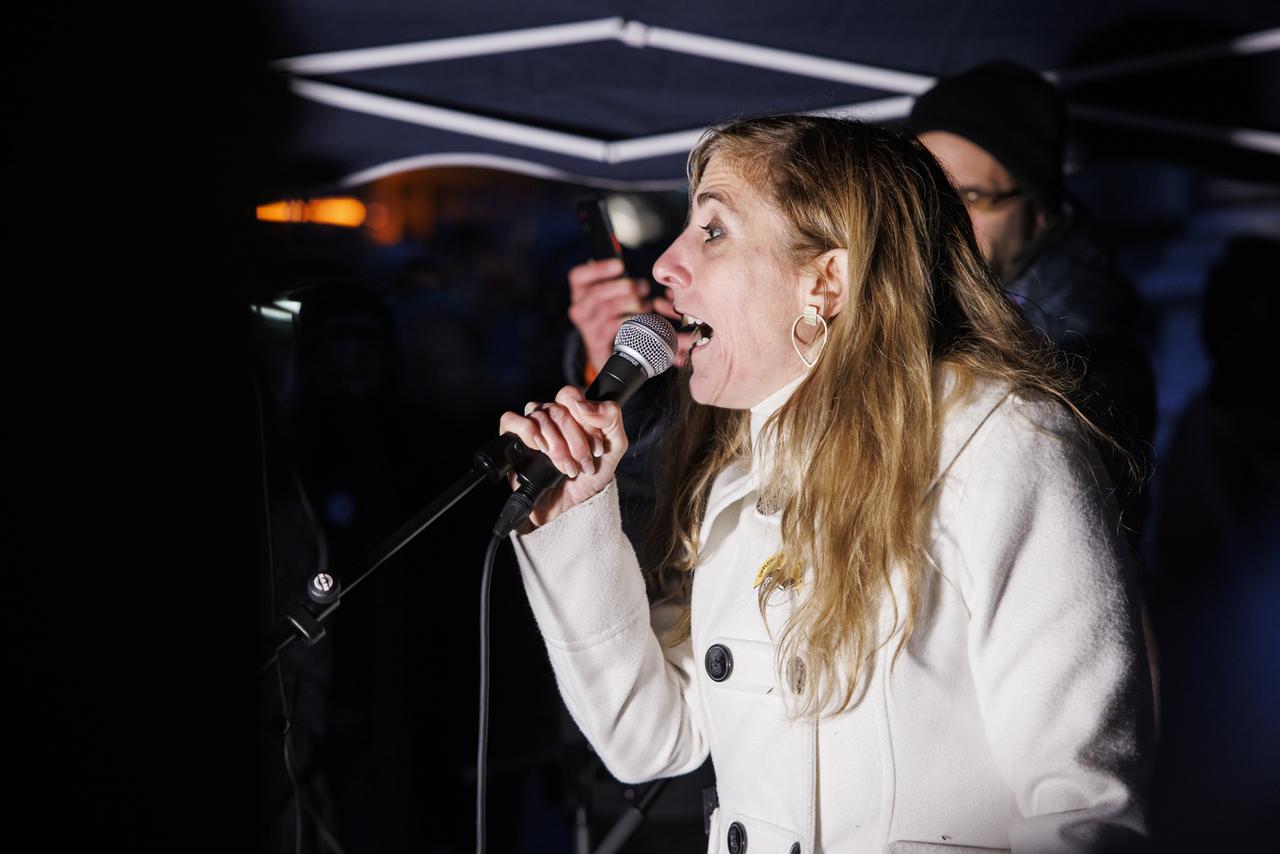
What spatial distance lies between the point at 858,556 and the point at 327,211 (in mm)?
2065

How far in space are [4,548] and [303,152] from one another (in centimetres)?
228

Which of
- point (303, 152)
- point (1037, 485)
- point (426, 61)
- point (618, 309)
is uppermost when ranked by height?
point (426, 61)

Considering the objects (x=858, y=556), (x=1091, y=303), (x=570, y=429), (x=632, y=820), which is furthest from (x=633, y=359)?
(x=1091, y=303)

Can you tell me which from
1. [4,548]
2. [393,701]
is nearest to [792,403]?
[4,548]

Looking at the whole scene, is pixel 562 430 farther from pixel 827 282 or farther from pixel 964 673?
pixel 964 673

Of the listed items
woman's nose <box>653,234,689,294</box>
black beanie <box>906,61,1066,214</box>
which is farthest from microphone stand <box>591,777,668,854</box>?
black beanie <box>906,61,1066,214</box>

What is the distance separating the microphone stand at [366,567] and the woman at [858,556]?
80mm

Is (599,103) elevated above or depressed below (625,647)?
above

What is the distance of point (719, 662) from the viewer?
1.67 meters

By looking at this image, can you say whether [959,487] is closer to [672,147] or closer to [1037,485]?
[1037,485]

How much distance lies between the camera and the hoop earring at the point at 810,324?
5.46 ft

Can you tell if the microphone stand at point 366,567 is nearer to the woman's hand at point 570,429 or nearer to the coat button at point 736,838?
the woman's hand at point 570,429

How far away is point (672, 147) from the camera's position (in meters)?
2.84

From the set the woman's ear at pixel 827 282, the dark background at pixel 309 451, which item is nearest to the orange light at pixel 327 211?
the dark background at pixel 309 451
